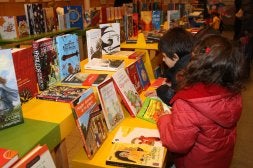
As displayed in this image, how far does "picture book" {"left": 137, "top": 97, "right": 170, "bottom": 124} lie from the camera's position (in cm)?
164

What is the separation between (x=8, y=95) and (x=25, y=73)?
30 centimetres

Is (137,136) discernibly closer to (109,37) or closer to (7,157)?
(7,157)

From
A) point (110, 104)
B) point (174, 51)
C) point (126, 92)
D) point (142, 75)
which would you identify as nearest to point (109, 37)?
point (142, 75)

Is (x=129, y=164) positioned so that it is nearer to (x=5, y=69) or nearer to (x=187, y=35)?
(x=5, y=69)

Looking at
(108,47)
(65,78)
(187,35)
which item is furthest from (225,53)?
(108,47)

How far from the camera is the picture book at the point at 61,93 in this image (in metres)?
1.34

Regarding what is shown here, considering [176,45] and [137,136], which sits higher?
[176,45]

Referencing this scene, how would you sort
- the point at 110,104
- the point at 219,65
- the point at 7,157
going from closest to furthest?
the point at 7,157 → the point at 219,65 → the point at 110,104

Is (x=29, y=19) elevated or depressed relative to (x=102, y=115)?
elevated

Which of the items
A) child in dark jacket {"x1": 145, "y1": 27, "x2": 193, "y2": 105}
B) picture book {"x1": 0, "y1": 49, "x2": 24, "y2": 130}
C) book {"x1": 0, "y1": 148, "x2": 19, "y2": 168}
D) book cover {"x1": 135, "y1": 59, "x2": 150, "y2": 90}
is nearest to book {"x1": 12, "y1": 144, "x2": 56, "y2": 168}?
book {"x1": 0, "y1": 148, "x2": 19, "y2": 168}

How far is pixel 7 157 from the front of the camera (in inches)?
32.0

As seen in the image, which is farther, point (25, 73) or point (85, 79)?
point (85, 79)

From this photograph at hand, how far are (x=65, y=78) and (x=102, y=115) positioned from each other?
0.36m

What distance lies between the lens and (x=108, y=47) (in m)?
2.32
